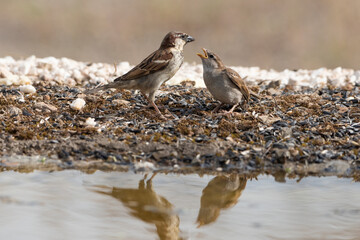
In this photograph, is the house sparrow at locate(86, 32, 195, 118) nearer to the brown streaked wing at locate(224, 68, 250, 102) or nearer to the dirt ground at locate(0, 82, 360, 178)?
the dirt ground at locate(0, 82, 360, 178)

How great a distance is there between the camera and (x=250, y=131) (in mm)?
7320

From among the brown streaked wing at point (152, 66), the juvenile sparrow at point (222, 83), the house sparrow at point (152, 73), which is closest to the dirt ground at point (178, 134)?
the juvenile sparrow at point (222, 83)

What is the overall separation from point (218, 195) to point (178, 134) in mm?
1605

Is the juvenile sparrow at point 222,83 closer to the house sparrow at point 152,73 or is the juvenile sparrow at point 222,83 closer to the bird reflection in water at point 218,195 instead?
the house sparrow at point 152,73

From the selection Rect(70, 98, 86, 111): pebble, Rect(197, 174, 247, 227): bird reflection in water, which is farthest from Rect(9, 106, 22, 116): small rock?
Rect(197, 174, 247, 227): bird reflection in water

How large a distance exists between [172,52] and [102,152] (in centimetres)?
201

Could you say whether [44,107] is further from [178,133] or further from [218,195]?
[218,195]

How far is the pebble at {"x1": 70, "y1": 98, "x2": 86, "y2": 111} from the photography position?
25.9ft

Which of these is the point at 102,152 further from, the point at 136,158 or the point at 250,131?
the point at 250,131

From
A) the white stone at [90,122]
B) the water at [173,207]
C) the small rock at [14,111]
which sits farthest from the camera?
the small rock at [14,111]

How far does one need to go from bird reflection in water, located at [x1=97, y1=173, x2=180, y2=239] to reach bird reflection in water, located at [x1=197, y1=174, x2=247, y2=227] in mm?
264

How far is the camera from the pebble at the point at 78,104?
789 cm

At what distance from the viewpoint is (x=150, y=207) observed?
5.21 metres

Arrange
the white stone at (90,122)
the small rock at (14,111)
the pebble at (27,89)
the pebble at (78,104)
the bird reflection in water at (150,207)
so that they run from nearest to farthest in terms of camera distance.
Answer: the bird reflection in water at (150,207) → the white stone at (90,122) → the small rock at (14,111) → the pebble at (78,104) → the pebble at (27,89)
